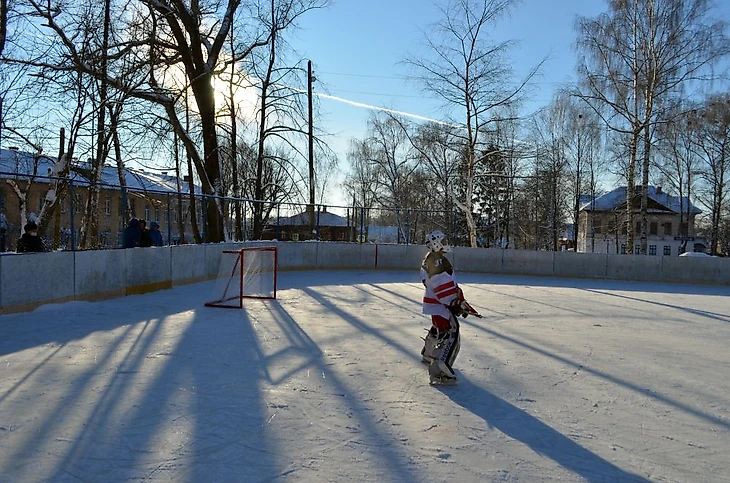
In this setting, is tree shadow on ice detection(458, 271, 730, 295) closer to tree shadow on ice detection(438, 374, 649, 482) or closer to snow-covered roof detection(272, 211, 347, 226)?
snow-covered roof detection(272, 211, 347, 226)

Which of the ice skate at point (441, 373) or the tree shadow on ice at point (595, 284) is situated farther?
the tree shadow on ice at point (595, 284)

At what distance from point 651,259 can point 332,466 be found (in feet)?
63.0

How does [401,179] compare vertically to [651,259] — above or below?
above

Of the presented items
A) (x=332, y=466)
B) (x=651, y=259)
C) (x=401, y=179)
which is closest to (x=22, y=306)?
(x=332, y=466)

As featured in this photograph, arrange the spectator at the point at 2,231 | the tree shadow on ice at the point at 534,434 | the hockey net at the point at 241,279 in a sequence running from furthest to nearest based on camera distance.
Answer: the hockey net at the point at 241,279 → the spectator at the point at 2,231 → the tree shadow on ice at the point at 534,434

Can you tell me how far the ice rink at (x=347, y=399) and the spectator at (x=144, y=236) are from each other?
302cm

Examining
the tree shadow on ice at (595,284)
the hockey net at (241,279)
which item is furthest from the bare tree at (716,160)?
the hockey net at (241,279)

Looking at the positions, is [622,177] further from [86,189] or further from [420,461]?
[420,461]

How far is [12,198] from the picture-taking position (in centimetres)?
1051

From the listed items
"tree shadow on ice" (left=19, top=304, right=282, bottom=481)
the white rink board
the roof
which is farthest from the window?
the roof

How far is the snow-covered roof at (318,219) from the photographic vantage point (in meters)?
21.2

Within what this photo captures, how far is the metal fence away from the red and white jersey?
758cm

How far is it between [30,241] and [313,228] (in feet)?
40.5

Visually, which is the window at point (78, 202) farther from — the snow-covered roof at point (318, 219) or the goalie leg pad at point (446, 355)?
the snow-covered roof at point (318, 219)
